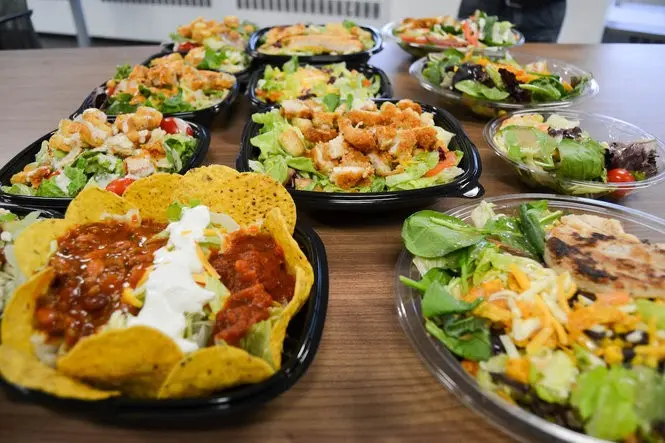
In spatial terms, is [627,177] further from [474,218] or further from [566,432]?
[566,432]

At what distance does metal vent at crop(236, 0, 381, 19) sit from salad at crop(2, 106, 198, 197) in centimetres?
477

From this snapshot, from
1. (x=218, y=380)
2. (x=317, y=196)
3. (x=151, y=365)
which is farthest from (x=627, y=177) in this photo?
(x=151, y=365)

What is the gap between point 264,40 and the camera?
10.7ft

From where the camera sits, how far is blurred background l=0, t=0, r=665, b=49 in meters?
5.37

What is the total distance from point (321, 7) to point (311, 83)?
165 inches

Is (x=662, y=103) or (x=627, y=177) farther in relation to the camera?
(x=662, y=103)

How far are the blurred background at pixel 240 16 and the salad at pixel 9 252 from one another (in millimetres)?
4500

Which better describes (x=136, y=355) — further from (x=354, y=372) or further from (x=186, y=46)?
(x=186, y=46)

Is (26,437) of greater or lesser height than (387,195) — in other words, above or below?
below

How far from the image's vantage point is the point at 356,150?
176 cm

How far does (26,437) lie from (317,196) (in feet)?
3.27

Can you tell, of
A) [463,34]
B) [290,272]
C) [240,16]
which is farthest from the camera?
[240,16]

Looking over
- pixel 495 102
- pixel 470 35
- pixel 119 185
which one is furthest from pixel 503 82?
pixel 119 185

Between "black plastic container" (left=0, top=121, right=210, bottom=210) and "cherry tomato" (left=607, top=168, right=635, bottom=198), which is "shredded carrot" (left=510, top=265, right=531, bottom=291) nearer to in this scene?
"cherry tomato" (left=607, top=168, right=635, bottom=198)
